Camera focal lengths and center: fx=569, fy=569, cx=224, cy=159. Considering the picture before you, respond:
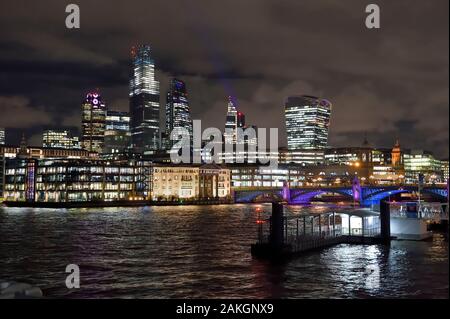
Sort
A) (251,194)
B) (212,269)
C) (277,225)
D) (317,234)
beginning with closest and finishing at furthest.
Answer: (212,269), (277,225), (317,234), (251,194)

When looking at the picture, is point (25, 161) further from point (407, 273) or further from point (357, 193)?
point (407, 273)

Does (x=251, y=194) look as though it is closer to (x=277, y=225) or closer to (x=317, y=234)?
(x=317, y=234)

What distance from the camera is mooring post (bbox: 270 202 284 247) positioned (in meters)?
42.9

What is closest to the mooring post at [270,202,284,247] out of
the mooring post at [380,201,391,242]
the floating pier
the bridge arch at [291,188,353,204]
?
the floating pier

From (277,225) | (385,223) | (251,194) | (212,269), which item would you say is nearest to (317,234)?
(385,223)

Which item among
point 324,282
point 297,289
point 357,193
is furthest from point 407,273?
point 357,193

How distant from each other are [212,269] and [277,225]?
270 inches

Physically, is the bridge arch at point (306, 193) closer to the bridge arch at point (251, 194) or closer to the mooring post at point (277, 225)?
the bridge arch at point (251, 194)

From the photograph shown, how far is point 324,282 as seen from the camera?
33.9m

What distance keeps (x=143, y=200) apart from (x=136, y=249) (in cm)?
12453

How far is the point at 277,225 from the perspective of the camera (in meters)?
43.3
